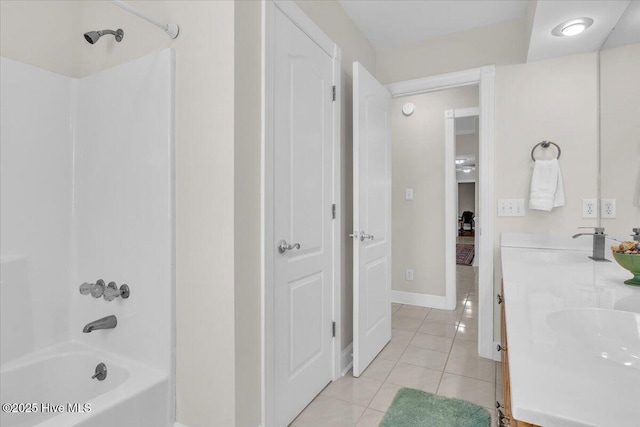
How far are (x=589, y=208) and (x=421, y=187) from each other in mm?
1747

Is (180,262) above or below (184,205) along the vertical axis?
below

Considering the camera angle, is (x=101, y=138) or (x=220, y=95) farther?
(x=101, y=138)

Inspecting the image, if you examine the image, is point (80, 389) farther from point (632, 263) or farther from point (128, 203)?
point (632, 263)

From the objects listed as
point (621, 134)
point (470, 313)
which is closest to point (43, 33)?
point (621, 134)

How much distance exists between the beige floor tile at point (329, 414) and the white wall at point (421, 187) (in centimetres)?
214

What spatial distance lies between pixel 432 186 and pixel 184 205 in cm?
291

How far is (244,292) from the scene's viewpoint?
1.50 m

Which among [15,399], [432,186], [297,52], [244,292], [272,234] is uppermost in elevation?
[297,52]

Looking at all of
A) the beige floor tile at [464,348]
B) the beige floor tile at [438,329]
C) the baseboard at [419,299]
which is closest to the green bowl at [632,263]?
the beige floor tile at [464,348]

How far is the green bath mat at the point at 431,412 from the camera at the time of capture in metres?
1.79

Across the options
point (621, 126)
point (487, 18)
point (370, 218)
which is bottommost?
point (370, 218)

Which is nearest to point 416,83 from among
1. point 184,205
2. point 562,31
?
point 562,31

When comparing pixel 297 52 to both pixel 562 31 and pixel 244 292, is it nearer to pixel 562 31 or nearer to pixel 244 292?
pixel 244 292

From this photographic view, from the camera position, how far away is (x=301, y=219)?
1.88 m
